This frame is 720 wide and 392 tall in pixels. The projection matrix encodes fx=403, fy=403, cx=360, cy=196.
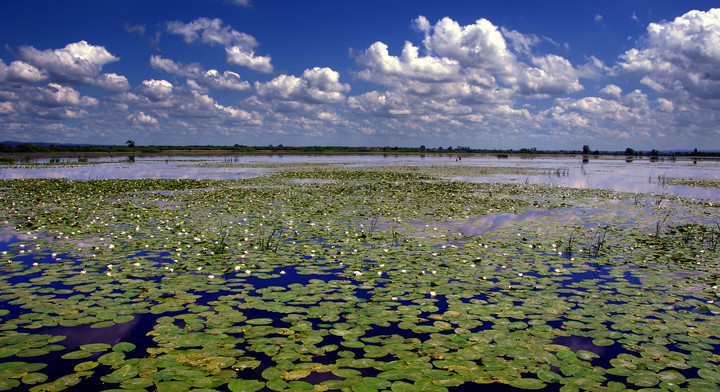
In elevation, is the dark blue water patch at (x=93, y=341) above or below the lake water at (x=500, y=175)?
below

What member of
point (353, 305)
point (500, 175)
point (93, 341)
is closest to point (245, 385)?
point (93, 341)

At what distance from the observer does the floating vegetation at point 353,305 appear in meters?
4.50

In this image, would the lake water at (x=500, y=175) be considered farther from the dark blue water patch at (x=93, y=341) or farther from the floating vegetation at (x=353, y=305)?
the dark blue water patch at (x=93, y=341)

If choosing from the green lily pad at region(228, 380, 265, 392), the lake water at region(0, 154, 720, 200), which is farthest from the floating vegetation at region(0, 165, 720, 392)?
the lake water at region(0, 154, 720, 200)

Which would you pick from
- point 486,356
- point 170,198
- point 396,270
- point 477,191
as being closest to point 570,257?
point 396,270

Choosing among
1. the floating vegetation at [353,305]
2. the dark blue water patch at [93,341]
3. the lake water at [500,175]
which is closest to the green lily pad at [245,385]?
the floating vegetation at [353,305]

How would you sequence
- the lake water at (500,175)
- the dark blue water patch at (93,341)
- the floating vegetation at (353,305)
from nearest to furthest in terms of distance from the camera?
1. the dark blue water patch at (93,341)
2. the floating vegetation at (353,305)
3. the lake water at (500,175)

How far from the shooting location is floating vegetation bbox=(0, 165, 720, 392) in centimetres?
450

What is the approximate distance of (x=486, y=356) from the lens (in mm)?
4898

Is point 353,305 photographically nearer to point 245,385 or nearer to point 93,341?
point 245,385

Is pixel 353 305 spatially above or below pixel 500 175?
below

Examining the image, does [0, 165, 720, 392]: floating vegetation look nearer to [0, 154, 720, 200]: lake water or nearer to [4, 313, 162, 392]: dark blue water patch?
[4, 313, 162, 392]: dark blue water patch

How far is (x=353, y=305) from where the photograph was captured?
21.3 feet

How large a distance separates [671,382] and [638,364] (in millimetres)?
399
